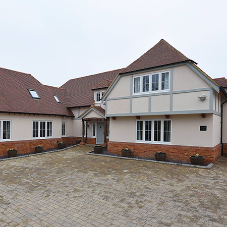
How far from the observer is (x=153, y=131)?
12367 millimetres

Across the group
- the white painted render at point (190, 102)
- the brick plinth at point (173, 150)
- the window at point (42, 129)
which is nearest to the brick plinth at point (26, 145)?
the window at point (42, 129)

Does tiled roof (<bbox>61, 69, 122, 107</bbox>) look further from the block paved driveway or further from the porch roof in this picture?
the block paved driveway

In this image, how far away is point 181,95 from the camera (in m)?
10.9

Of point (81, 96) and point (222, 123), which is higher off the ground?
point (81, 96)

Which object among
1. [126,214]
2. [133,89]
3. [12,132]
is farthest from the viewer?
[12,132]

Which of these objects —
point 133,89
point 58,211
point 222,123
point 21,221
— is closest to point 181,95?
point 133,89

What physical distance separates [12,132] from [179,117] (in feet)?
41.3

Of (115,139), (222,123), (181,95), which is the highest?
(181,95)

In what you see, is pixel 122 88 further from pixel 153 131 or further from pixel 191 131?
pixel 191 131

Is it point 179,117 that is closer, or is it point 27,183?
point 27,183

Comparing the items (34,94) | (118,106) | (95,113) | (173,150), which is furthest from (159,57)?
(34,94)

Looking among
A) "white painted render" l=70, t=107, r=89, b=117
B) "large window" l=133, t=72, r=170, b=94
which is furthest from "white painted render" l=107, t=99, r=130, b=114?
"white painted render" l=70, t=107, r=89, b=117

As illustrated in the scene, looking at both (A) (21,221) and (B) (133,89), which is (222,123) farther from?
(A) (21,221)

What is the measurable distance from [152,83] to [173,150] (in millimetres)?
4607
